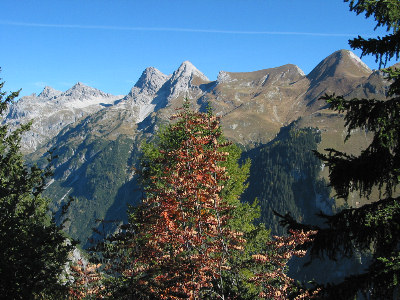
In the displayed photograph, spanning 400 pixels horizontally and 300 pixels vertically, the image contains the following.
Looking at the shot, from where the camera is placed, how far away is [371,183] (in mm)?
7992

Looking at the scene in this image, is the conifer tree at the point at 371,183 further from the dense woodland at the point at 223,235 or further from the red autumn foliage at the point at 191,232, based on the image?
the red autumn foliage at the point at 191,232

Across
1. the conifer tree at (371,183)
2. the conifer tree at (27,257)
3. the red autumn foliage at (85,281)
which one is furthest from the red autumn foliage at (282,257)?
the conifer tree at (27,257)

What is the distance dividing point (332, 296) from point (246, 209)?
15.6 m

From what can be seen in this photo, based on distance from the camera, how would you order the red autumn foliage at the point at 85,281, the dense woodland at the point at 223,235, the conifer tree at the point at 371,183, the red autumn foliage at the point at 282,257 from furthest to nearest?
the red autumn foliage at the point at 85,281, the red autumn foliage at the point at 282,257, the dense woodland at the point at 223,235, the conifer tree at the point at 371,183

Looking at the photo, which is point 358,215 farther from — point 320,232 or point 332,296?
point 332,296

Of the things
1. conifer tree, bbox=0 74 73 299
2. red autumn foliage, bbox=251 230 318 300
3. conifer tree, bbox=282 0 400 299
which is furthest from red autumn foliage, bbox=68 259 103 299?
conifer tree, bbox=282 0 400 299

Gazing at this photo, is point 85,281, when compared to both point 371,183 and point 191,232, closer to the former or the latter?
point 191,232

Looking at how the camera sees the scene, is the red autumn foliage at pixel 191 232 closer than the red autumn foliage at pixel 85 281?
Yes

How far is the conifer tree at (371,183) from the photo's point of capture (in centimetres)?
698

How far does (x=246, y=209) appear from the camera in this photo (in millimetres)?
22594

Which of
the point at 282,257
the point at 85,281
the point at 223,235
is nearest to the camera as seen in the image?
the point at 282,257

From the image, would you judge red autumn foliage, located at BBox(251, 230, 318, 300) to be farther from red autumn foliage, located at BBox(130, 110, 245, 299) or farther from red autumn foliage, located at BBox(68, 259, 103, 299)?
red autumn foliage, located at BBox(68, 259, 103, 299)

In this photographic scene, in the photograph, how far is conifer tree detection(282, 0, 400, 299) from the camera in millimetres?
6984

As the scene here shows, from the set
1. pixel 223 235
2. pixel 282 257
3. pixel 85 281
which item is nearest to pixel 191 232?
pixel 223 235
